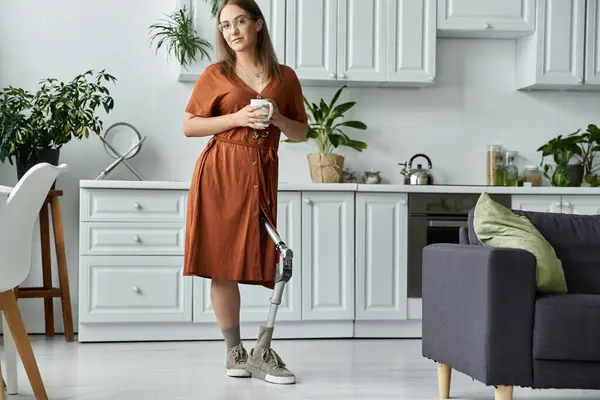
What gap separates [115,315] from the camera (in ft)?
15.5

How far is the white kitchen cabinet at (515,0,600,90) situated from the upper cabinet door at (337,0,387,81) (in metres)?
0.96

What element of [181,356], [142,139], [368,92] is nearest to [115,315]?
[181,356]

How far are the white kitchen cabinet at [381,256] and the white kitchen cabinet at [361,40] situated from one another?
2.47ft

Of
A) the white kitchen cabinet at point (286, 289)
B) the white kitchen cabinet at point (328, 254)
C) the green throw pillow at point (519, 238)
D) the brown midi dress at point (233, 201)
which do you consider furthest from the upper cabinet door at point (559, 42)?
the brown midi dress at point (233, 201)

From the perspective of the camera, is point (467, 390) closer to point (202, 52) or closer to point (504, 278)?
point (504, 278)

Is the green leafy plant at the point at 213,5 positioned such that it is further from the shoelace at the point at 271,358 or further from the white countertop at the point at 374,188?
the shoelace at the point at 271,358

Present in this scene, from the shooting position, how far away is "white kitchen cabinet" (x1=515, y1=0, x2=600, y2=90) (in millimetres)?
5258

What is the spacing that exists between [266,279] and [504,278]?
42.3 inches

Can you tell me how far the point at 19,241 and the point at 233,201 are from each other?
104 cm

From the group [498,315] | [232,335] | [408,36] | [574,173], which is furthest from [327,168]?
[498,315]

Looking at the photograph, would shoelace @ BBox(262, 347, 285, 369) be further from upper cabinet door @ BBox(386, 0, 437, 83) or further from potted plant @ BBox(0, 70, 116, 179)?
upper cabinet door @ BBox(386, 0, 437, 83)

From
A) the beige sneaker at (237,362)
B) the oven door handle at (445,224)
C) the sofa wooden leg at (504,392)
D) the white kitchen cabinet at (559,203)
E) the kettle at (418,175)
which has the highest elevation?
the kettle at (418,175)

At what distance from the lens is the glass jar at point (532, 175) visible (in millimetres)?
5457

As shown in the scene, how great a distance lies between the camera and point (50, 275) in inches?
193
